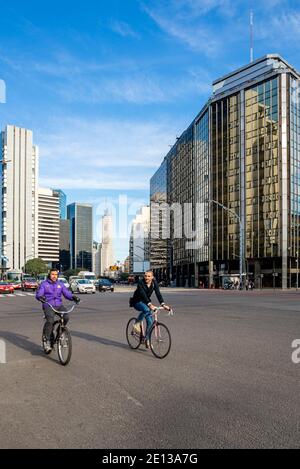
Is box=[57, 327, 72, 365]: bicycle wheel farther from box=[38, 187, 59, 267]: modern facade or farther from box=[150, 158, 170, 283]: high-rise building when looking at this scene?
box=[38, 187, 59, 267]: modern facade

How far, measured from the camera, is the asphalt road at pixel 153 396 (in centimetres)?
473

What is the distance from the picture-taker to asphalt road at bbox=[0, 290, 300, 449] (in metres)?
4.73

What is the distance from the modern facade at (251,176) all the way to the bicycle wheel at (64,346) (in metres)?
54.4

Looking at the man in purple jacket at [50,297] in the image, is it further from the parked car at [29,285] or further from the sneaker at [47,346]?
the parked car at [29,285]

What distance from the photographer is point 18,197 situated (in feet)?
475

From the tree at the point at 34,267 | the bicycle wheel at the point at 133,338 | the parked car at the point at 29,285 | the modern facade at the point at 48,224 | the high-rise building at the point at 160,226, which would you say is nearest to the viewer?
the bicycle wheel at the point at 133,338

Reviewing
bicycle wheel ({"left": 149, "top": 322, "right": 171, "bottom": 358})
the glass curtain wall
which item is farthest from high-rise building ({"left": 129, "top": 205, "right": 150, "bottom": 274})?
bicycle wheel ({"left": 149, "top": 322, "right": 171, "bottom": 358})

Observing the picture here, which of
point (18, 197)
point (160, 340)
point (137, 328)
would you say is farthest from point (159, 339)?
point (18, 197)

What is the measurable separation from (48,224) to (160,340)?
176m

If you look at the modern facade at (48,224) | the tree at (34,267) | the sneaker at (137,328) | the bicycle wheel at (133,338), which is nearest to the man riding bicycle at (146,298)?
the sneaker at (137,328)

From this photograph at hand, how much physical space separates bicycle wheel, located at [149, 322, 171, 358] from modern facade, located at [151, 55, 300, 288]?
2108 inches

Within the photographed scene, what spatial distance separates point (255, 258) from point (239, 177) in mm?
13901

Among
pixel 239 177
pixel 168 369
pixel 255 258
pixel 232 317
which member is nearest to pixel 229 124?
pixel 239 177
